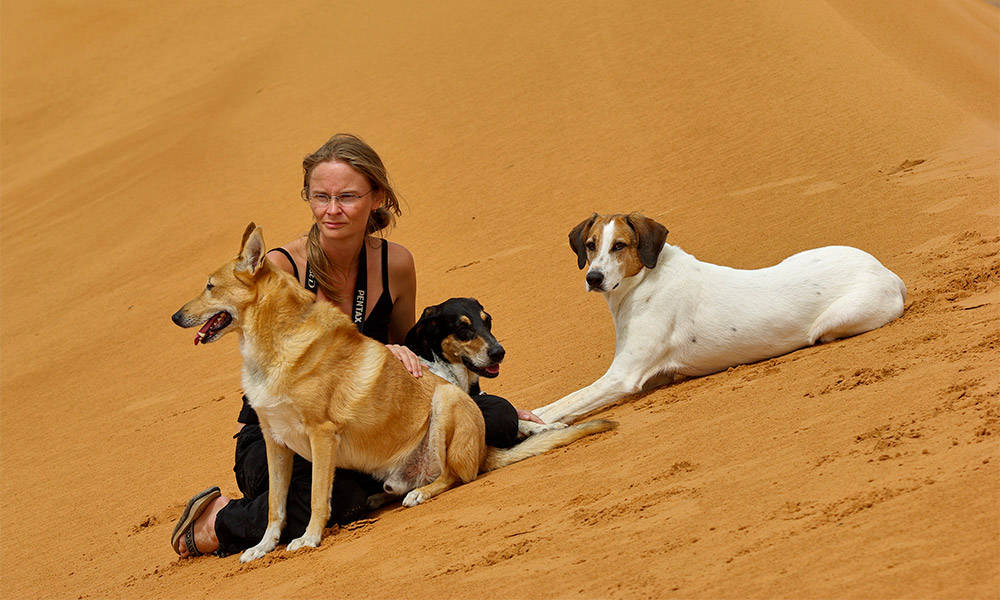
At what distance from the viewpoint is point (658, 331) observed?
6.24 metres

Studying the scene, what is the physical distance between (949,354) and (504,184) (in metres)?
9.80

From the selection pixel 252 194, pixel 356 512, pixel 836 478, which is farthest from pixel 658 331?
pixel 252 194

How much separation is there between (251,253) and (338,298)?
0.95 meters

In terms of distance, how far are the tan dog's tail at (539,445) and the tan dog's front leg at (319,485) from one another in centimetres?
99

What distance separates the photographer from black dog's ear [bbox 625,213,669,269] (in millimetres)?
6297

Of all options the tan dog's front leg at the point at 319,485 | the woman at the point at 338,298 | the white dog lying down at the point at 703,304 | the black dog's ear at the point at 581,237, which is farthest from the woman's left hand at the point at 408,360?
the black dog's ear at the point at 581,237

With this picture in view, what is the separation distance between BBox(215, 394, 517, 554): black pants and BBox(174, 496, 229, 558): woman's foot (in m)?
0.11

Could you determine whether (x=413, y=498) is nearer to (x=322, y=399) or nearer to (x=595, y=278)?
(x=322, y=399)

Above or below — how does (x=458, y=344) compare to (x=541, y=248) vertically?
above

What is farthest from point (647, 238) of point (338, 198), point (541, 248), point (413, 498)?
point (541, 248)

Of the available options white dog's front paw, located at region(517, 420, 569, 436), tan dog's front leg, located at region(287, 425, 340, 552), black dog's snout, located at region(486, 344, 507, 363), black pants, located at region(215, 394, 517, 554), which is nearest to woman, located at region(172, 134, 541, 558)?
black pants, located at region(215, 394, 517, 554)

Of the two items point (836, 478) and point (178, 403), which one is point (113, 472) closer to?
point (178, 403)

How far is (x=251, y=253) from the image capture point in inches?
179

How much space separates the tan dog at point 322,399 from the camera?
449cm
